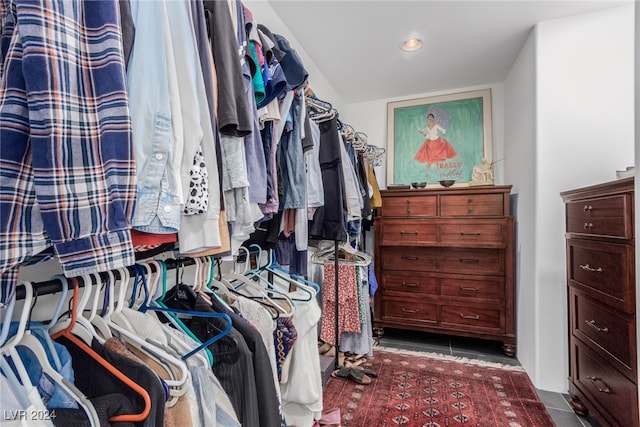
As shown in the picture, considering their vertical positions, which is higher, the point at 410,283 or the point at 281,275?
the point at 281,275

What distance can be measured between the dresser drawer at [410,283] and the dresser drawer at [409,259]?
0.06 meters

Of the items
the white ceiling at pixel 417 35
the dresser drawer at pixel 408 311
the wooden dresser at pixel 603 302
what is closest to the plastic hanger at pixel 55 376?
the wooden dresser at pixel 603 302

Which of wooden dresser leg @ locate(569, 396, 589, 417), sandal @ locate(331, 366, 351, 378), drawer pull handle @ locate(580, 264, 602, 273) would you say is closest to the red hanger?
sandal @ locate(331, 366, 351, 378)

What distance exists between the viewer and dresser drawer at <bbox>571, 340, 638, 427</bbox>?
1.35 metres

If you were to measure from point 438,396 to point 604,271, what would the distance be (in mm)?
1157

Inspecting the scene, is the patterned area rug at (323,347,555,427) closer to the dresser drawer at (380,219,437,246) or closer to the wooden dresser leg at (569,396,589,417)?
the wooden dresser leg at (569,396,589,417)

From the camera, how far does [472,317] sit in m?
2.64

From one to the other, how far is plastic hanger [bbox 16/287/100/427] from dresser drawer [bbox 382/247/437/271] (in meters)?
2.57

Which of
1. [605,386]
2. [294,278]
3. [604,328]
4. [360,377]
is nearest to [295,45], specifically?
[294,278]

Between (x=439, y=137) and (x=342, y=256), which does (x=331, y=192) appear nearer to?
(x=342, y=256)

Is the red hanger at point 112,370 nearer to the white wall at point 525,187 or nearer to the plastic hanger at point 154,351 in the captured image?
the plastic hanger at point 154,351

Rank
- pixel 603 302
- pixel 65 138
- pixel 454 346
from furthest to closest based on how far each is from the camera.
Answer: pixel 454 346 < pixel 603 302 < pixel 65 138

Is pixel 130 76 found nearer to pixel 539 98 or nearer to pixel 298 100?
pixel 298 100

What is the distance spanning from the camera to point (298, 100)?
1.38m
